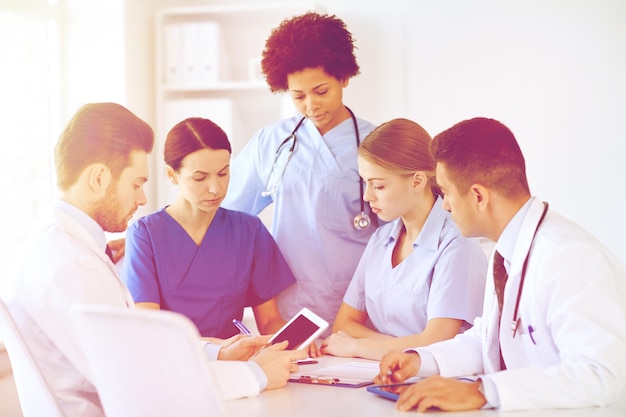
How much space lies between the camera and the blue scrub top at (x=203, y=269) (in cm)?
225

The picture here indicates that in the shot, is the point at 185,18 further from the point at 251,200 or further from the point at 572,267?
the point at 572,267

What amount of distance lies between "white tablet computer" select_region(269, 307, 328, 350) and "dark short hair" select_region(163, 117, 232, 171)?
0.55m

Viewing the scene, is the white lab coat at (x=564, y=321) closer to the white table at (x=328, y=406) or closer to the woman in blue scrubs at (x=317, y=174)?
the white table at (x=328, y=406)

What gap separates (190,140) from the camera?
224 centimetres

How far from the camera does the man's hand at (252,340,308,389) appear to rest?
1.65 metres

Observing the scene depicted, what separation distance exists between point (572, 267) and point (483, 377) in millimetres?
239

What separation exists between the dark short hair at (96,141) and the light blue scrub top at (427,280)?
0.77 meters

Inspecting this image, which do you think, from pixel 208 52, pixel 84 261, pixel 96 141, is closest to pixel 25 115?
pixel 208 52

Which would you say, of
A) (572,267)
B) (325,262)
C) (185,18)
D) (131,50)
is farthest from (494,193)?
(185,18)

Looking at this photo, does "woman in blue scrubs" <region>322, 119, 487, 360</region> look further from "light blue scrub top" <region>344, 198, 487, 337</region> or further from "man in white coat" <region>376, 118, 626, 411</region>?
"man in white coat" <region>376, 118, 626, 411</region>

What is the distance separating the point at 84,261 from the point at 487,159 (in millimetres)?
769

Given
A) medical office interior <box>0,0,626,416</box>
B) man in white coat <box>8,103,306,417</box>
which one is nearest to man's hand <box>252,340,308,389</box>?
man in white coat <box>8,103,306,417</box>

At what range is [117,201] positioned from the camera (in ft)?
5.52

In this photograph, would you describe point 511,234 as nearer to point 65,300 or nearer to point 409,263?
point 409,263
